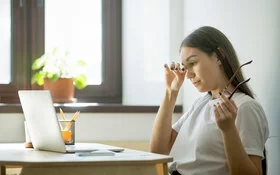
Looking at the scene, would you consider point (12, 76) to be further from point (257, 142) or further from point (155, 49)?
point (257, 142)

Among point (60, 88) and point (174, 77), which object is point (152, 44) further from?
point (174, 77)

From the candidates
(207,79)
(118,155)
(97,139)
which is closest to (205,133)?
(207,79)

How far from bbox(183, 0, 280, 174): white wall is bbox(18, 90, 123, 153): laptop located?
2.06 ft

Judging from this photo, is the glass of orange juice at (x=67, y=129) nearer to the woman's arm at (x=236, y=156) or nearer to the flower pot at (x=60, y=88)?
the woman's arm at (x=236, y=156)

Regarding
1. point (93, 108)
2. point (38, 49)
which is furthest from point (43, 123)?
point (38, 49)

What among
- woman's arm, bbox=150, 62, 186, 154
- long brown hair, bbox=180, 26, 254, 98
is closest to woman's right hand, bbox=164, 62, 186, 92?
woman's arm, bbox=150, 62, 186, 154

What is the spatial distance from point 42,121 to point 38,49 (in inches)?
62.2

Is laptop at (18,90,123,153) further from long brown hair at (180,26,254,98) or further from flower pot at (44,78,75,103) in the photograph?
flower pot at (44,78,75,103)

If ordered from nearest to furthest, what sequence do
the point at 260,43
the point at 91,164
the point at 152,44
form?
the point at 91,164 → the point at 260,43 → the point at 152,44

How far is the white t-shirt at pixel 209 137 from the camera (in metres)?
2.14

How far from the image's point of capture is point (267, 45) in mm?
2514

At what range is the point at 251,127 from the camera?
214 cm

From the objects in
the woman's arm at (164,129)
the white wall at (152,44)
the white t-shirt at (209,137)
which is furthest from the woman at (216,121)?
the white wall at (152,44)

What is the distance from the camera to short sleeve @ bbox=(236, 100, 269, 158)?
212 cm
